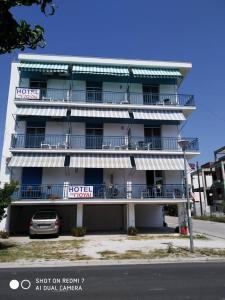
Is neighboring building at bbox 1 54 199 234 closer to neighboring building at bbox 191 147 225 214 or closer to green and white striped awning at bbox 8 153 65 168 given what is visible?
green and white striped awning at bbox 8 153 65 168

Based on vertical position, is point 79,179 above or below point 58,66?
below

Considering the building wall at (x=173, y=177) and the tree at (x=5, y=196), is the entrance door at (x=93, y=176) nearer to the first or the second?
the building wall at (x=173, y=177)

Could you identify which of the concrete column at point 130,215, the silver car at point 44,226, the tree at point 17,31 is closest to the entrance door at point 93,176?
the concrete column at point 130,215

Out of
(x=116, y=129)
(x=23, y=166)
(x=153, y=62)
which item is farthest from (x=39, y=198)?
(x=153, y=62)

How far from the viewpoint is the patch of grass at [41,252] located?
12.9m

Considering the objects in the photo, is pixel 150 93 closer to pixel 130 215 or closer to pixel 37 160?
pixel 130 215

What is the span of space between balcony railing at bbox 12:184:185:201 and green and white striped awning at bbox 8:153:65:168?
1667 mm

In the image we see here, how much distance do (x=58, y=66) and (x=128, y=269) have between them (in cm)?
1780

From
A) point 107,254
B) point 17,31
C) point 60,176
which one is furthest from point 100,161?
point 17,31

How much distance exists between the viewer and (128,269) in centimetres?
1080

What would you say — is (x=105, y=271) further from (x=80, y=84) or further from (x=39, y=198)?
(x=80, y=84)

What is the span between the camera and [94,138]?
2417 centimetres

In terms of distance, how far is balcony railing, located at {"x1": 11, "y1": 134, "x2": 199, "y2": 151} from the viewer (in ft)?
76.1

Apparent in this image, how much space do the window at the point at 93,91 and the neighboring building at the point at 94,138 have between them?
3.4 inches
